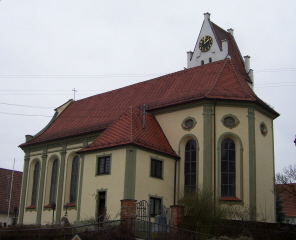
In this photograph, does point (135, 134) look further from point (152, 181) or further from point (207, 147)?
point (207, 147)

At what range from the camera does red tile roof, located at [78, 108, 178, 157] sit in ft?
86.3

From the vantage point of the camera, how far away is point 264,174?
27.5 m

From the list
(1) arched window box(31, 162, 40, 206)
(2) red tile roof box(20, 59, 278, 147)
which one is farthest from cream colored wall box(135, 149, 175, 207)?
(1) arched window box(31, 162, 40, 206)

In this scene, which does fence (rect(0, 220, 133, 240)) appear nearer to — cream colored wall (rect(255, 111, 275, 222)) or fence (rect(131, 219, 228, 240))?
fence (rect(131, 219, 228, 240))

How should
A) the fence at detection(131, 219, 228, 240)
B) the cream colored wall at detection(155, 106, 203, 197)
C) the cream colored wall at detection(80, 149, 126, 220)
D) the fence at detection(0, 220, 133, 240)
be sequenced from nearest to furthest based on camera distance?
the fence at detection(0, 220, 133, 240) → the fence at detection(131, 219, 228, 240) → the cream colored wall at detection(80, 149, 126, 220) → the cream colored wall at detection(155, 106, 203, 197)

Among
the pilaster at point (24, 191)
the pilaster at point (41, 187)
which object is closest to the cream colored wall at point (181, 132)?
the pilaster at point (41, 187)

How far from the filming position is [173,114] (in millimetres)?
29344

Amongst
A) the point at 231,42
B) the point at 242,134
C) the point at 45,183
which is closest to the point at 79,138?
the point at 45,183

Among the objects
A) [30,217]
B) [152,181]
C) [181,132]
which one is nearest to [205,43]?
[181,132]

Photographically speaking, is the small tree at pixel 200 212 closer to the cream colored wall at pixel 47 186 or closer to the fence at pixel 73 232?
the fence at pixel 73 232

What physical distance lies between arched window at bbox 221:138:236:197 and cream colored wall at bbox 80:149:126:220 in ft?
20.0

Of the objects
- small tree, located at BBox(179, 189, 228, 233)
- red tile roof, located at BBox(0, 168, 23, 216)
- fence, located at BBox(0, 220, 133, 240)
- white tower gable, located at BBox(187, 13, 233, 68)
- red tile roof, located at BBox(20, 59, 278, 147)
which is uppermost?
white tower gable, located at BBox(187, 13, 233, 68)

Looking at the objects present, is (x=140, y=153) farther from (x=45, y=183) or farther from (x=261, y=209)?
(x=45, y=183)

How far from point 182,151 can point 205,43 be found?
25.8m
